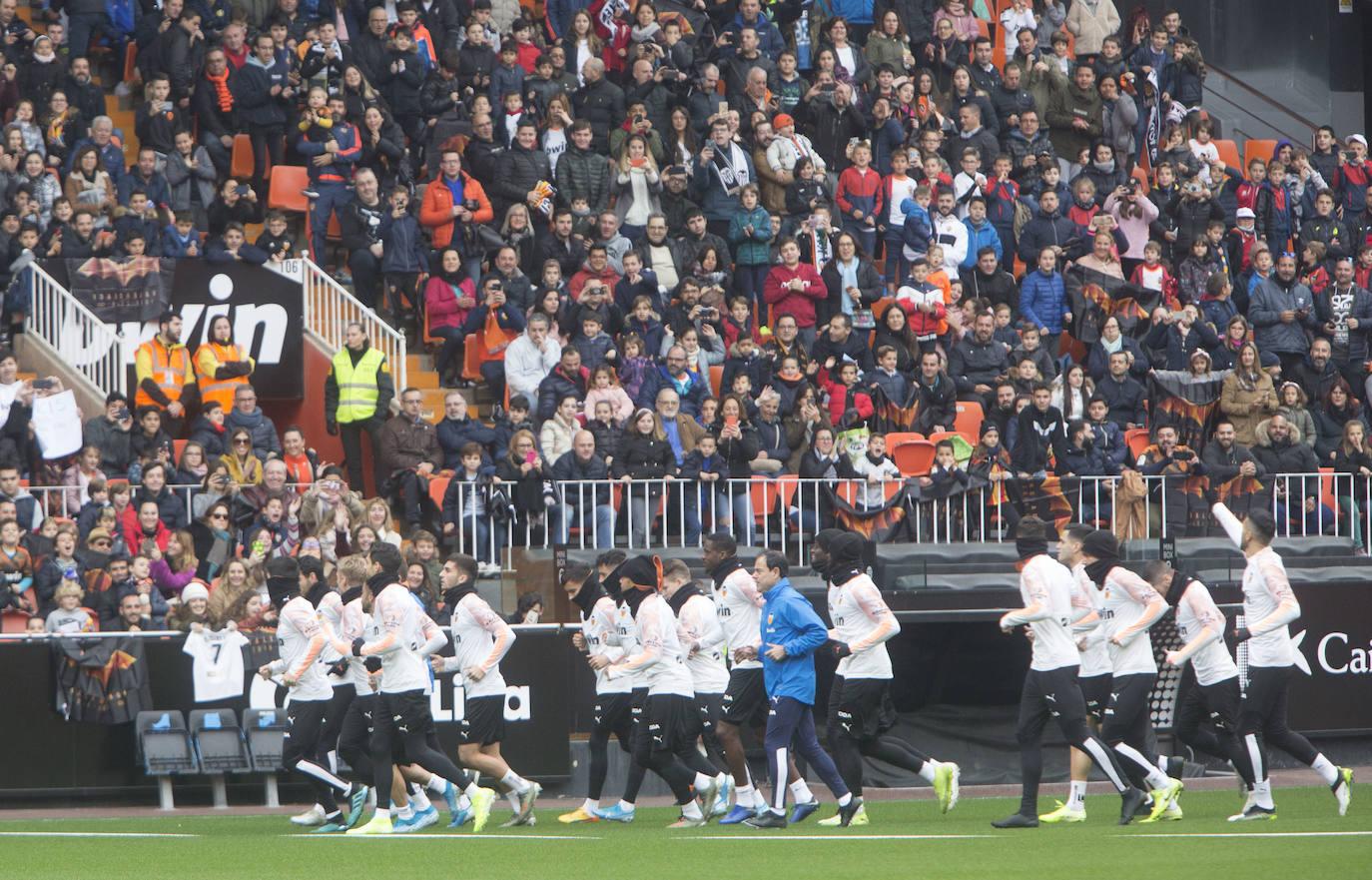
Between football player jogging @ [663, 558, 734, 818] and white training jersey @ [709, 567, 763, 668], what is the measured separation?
0.37 feet

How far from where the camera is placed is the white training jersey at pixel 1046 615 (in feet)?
40.2

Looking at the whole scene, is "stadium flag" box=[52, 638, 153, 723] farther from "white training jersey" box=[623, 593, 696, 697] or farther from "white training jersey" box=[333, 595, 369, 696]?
"white training jersey" box=[623, 593, 696, 697]

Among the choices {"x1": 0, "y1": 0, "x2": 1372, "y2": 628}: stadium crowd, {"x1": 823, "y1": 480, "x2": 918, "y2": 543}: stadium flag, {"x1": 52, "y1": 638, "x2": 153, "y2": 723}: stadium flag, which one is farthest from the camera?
{"x1": 823, "y1": 480, "x2": 918, "y2": 543}: stadium flag

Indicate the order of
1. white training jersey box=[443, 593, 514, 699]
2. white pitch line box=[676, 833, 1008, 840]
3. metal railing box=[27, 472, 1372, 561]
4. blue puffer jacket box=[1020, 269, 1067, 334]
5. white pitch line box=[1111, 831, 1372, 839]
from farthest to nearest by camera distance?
blue puffer jacket box=[1020, 269, 1067, 334], metal railing box=[27, 472, 1372, 561], white training jersey box=[443, 593, 514, 699], white pitch line box=[676, 833, 1008, 840], white pitch line box=[1111, 831, 1372, 839]

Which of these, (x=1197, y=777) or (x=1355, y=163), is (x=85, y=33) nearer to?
(x=1197, y=777)

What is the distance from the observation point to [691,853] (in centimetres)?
1093

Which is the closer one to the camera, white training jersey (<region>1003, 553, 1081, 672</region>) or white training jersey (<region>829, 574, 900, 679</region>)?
white training jersey (<region>1003, 553, 1081, 672</region>)

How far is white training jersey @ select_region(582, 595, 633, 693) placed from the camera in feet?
44.4

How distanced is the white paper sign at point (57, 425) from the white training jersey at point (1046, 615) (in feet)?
31.6

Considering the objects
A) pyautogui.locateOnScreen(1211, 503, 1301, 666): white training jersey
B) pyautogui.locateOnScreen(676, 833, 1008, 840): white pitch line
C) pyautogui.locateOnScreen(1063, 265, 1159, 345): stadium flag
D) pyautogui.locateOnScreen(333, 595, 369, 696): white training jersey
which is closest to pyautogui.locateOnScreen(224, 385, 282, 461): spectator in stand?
pyautogui.locateOnScreen(333, 595, 369, 696): white training jersey

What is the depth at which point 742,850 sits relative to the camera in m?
11.0

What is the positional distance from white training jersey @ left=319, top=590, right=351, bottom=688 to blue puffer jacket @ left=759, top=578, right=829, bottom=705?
2.92m

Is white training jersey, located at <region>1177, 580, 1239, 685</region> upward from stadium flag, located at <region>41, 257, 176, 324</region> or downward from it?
downward

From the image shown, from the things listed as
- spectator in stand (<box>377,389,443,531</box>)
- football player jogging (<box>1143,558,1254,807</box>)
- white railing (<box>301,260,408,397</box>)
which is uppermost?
white railing (<box>301,260,408,397</box>)
